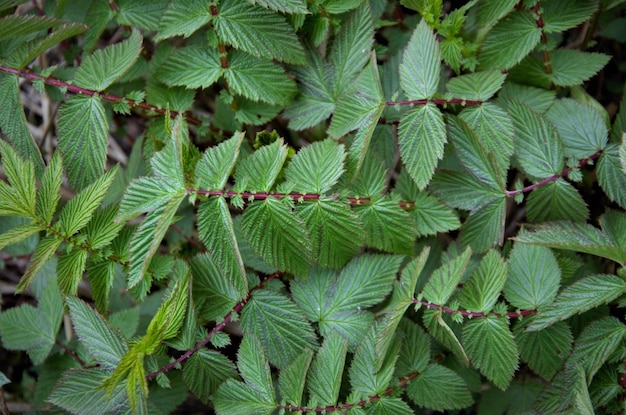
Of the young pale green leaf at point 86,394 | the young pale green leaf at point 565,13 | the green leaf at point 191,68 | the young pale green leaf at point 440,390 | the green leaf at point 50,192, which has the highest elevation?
the young pale green leaf at point 565,13

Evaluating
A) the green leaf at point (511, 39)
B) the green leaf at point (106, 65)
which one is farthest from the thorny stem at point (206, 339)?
the green leaf at point (511, 39)

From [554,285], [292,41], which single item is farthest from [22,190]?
[554,285]

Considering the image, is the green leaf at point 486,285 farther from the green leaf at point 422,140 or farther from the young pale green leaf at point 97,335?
the young pale green leaf at point 97,335

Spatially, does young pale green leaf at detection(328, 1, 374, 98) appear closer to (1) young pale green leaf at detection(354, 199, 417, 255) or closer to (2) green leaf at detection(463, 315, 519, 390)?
(1) young pale green leaf at detection(354, 199, 417, 255)

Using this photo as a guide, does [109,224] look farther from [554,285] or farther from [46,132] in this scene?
[554,285]

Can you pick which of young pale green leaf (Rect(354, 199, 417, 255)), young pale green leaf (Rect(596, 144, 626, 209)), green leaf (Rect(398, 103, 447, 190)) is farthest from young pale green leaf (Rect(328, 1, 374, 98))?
young pale green leaf (Rect(596, 144, 626, 209))

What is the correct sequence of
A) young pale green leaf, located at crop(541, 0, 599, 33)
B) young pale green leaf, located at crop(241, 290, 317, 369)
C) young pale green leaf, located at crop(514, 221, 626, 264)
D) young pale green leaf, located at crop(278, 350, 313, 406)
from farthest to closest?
1. young pale green leaf, located at crop(541, 0, 599, 33)
2. young pale green leaf, located at crop(241, 290, 317, 369)
3. young pale green leaf, located at crop(278, 350, 313, 406)
4. young pale green leaf, located at crop(514, 221, 626, 264)
